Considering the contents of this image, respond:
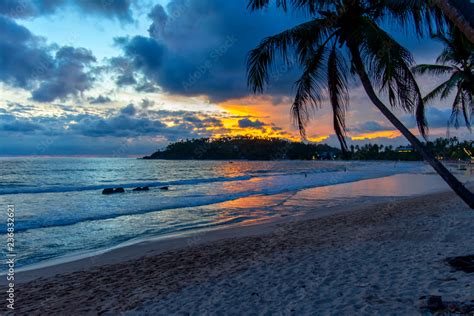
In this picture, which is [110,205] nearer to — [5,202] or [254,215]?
[5,202]

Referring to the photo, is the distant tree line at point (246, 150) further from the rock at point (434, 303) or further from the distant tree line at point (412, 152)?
the rock at point (434, 303)

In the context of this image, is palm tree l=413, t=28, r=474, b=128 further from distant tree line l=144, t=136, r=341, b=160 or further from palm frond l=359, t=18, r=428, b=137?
distant tree line l=144, t=136, r=341, b=160

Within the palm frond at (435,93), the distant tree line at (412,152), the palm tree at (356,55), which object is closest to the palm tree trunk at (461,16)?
the palm tree at (356,55)

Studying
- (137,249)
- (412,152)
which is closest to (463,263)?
(137,249)

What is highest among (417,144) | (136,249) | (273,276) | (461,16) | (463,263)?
(461,16)

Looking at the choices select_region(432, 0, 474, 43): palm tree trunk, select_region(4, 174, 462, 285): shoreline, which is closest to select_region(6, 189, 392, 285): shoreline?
select_region(4, 174, 462, 285): shoreline

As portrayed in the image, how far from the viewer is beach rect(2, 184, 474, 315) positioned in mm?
4375

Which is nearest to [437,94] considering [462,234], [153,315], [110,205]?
[462,234]

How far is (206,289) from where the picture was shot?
209 inches

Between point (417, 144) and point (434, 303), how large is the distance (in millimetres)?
2194

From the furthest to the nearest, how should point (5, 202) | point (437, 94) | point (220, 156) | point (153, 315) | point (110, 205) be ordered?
point (220, 156)
point (5, 202)
point (110, 205)
point (437, 94)
point (153, 315)

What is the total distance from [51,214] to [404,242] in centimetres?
1500

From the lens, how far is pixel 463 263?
5.14 metres

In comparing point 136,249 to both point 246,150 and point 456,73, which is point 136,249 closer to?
point 456,73
